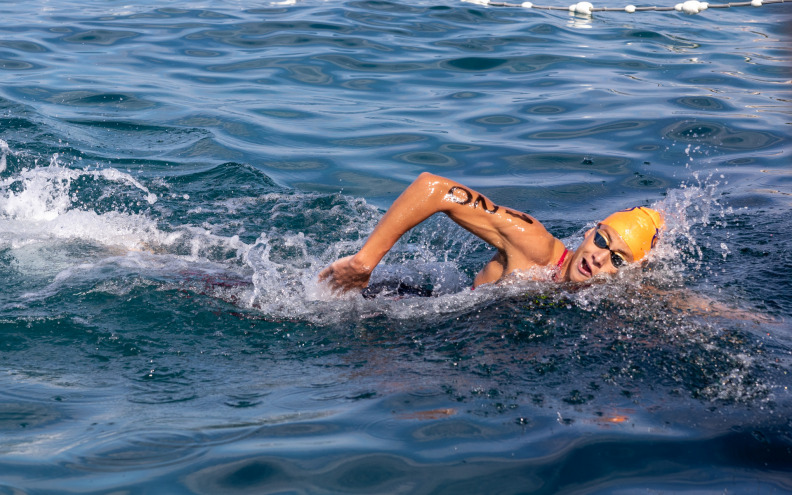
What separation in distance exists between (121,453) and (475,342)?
211cm

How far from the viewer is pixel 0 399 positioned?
153 inches

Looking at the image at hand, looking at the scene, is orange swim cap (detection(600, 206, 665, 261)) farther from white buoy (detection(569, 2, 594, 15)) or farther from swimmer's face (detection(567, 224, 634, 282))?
white buoy (detection(569, 2, 594, 15))

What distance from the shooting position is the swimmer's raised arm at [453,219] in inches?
191

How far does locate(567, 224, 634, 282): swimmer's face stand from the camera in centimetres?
532

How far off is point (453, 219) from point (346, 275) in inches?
30.9

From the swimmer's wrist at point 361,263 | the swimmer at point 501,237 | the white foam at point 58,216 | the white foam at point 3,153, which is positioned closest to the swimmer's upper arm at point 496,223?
the swimmer at point 501,237

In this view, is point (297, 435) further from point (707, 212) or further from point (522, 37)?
point (522, 37)

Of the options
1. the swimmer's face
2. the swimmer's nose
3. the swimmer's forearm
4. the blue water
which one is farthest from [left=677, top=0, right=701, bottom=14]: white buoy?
the swimmer's forearm

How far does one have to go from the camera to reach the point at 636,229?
543 centimetres

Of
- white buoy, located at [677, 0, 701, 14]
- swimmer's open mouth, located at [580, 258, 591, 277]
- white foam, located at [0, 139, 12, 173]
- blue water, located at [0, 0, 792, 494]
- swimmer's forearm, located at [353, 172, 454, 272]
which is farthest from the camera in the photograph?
white buoy, located at [677, 0, 701, 14]

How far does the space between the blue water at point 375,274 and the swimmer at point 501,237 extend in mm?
204

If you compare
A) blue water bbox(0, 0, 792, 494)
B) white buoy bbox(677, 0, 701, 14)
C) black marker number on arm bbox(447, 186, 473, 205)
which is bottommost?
blue water bbox(0, 0, 792, 494)

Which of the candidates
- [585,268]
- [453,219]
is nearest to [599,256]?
[585,268]

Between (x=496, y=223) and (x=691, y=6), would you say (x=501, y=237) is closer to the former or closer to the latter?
(x=496, y=223)
